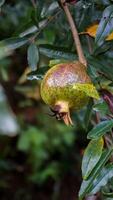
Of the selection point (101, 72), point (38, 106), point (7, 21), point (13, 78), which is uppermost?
point (7, 21)

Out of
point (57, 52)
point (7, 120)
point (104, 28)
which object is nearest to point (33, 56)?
point (57, 52)

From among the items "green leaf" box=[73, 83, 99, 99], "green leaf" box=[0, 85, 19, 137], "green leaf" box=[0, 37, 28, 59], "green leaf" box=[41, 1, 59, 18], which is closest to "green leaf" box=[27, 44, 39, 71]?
"green leaf" box=[0, 37, 28, 59]

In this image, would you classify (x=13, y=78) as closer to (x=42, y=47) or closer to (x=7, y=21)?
→ (x=7, y=21)

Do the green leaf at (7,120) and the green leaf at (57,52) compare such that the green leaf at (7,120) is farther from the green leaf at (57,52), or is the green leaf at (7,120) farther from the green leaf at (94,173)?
the green leaf at (94,173)

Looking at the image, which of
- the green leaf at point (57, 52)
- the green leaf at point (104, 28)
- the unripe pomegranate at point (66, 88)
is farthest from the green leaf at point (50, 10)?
the unripe pomegranate at point (66, 88)

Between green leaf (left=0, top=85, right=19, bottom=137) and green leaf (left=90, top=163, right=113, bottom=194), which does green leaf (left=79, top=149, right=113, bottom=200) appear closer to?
green leaf (left=90, top=163, right=113, bottom=194)

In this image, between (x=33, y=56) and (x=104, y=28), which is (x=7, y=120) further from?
(x=104, y=28)

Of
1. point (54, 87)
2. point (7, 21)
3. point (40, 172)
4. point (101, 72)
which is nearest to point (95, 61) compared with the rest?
point (101, 72)
